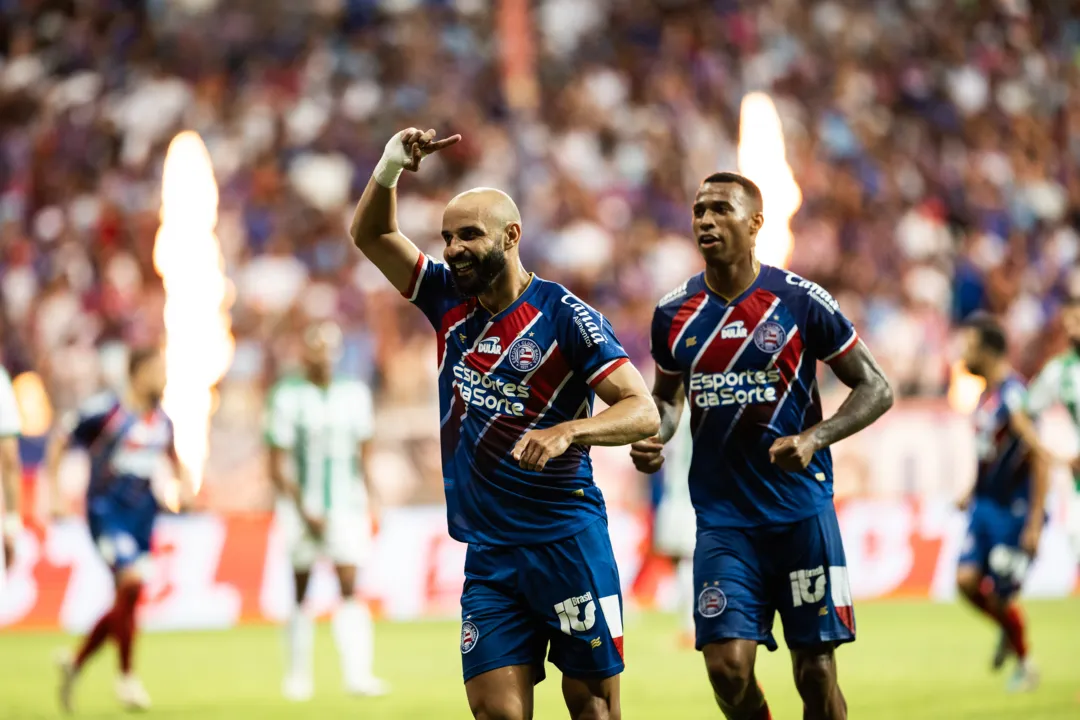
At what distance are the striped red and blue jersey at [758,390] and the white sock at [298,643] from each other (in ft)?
18.1

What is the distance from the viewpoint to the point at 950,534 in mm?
17328

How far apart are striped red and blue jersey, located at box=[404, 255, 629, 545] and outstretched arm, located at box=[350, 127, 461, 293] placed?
1.30 feet

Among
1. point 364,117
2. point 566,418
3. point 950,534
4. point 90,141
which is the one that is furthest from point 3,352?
point 566,418

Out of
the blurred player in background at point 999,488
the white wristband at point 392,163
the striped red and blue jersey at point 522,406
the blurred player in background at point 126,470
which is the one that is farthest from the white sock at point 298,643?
the white wristband at point 392,163

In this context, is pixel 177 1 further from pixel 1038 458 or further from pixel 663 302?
pixel 663 302

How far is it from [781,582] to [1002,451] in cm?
527

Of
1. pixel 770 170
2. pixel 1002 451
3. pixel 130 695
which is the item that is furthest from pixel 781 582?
pixel 770 170

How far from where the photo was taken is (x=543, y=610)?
251 inches

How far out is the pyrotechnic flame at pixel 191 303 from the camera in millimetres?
19906

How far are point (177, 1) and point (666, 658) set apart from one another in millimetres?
16890

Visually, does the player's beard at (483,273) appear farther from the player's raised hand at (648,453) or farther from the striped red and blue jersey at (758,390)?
the striped red and blue jersey at (758,390)

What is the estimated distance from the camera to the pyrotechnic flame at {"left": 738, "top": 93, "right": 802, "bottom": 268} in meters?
23.1

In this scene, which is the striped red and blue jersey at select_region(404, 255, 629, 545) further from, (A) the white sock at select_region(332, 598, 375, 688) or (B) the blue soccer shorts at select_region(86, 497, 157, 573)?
(B) the blue soccer shorts at select_region(86, 497, 157, 573)

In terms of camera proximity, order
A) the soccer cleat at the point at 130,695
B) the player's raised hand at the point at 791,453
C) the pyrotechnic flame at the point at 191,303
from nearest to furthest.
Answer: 1. the player's raised hand at the point at 791,453
2. the soccer cleat at the point at 130,695
3. the pyrotechnic flame at the point at 191,303
